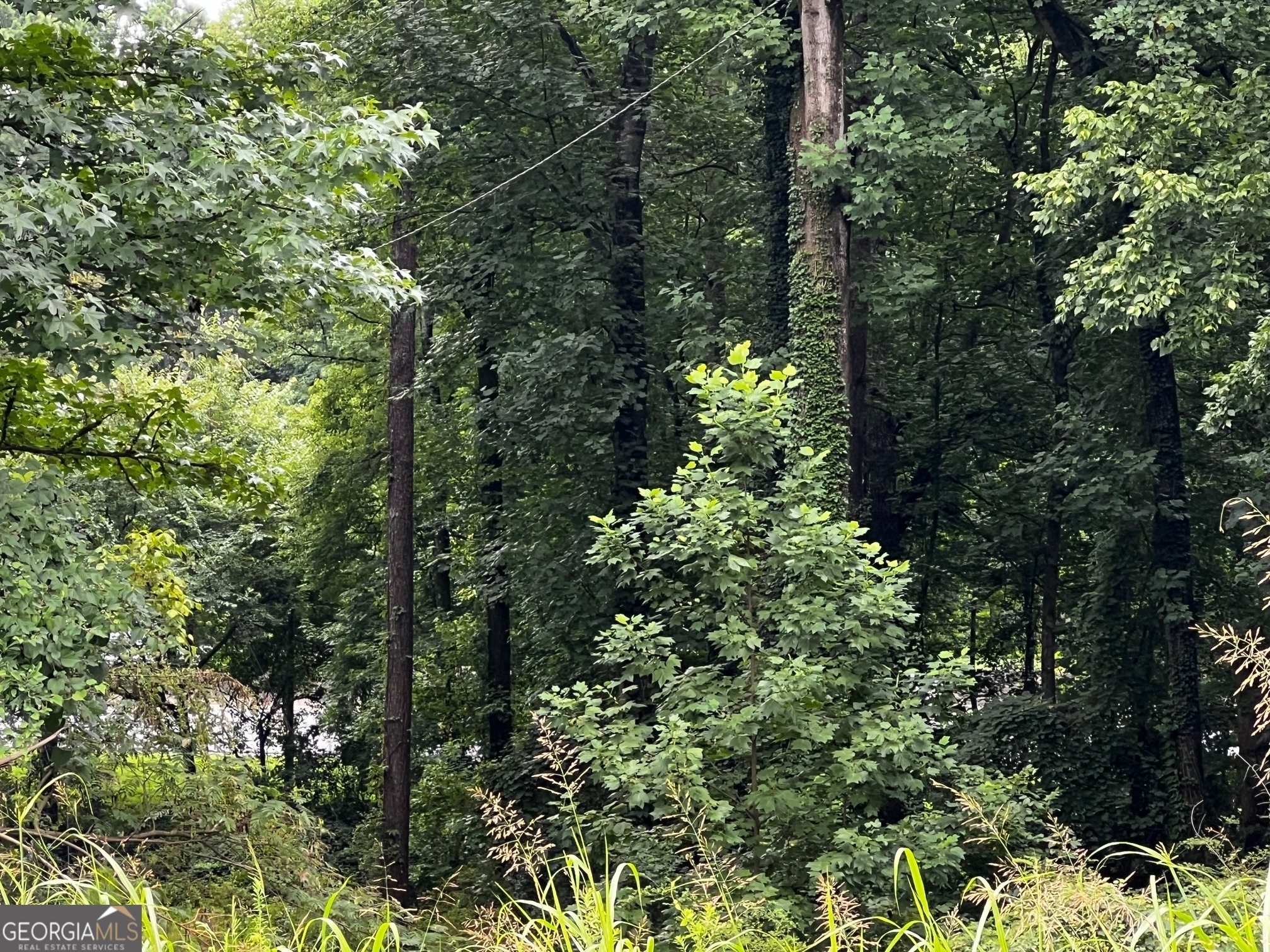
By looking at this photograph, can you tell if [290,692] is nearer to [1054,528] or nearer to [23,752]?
[1054,528]

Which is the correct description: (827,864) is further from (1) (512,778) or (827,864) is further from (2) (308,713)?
(2) (308,713)

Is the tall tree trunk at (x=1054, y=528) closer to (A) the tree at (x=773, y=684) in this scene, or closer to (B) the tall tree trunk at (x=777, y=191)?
(B) the tall tree trunk at (x=777, y=191)

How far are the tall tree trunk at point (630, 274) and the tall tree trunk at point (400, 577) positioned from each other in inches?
111

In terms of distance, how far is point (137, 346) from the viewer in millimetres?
6414

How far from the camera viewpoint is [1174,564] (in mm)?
14016

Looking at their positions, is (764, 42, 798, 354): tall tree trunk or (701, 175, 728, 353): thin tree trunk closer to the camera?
(764, 42, 798, 354): tall tree trunk

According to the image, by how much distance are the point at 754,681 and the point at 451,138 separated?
9252mm

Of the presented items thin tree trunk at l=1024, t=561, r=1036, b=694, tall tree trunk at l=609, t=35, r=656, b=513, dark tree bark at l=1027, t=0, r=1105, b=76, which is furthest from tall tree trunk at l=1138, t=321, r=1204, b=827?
tall tree trunk at l=609, t=35, r=656, b=513

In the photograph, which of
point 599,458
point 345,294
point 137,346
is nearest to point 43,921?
point 137,346

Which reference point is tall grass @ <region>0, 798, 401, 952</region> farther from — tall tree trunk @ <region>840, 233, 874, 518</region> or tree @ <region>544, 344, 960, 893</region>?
tall tree trunk @ <region>840, 233, 874, 518</region>

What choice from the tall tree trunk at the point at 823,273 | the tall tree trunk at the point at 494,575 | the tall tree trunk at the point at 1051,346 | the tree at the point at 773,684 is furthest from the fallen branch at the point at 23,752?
the tall tree trunk at the point at 1051,346

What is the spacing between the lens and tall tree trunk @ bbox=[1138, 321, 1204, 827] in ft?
45.0

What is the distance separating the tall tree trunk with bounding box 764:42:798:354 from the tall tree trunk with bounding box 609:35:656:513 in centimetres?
158

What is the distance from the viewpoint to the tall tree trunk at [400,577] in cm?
1606
